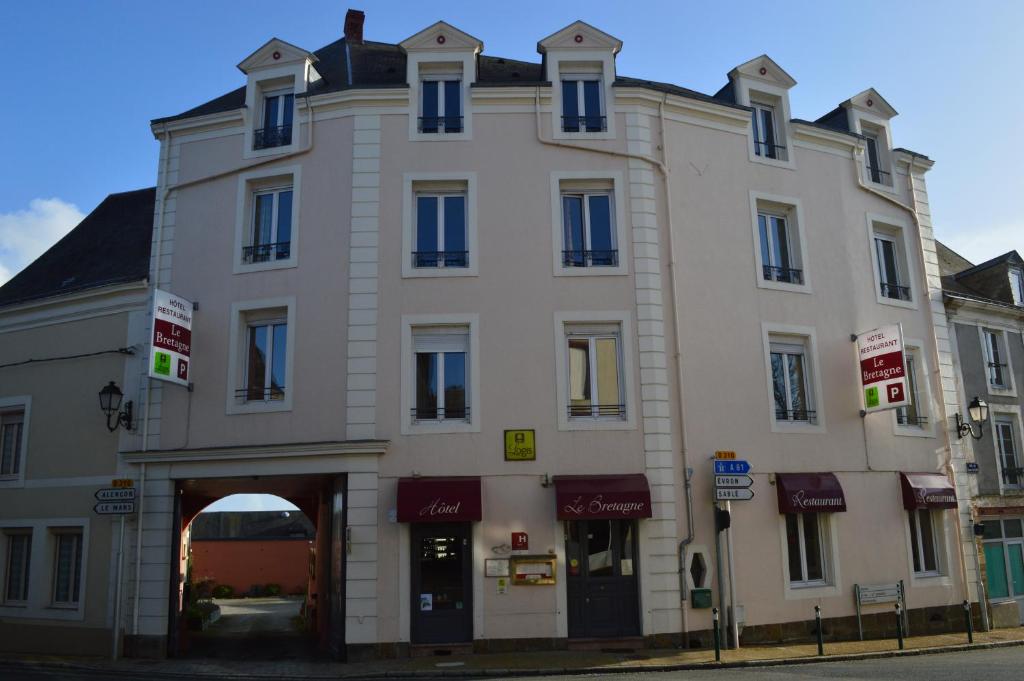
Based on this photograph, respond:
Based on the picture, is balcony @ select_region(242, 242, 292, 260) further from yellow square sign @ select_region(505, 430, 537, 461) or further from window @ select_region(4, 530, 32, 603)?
window @ select_region(4, 530, 32, 603)

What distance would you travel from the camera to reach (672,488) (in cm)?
1477

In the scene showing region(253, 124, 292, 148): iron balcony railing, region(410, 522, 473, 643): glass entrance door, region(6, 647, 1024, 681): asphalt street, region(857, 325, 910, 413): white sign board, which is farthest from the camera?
region(253, 124, 292, 148): iron balcony railing

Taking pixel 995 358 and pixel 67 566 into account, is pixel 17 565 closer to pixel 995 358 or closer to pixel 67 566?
pixel 67 566

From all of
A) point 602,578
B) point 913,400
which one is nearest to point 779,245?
point 913,400

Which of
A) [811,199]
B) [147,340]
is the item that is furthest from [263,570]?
[811,199]

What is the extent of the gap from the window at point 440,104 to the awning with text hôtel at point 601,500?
6.93 metres

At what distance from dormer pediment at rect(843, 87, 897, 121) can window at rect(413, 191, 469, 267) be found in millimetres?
9205

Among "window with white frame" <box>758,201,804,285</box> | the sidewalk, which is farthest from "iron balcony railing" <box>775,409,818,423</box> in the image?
the sidewalk

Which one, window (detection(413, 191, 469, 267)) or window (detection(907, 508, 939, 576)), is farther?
window (detection(907, 508, 939, 576))

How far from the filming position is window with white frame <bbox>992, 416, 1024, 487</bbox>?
1966 centimetres

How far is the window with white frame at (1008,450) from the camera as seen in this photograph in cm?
1966

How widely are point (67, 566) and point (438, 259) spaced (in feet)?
29.6

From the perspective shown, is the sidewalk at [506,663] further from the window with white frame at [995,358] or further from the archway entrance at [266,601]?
the window with white frame at [995,358]

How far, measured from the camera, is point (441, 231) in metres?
15.7
